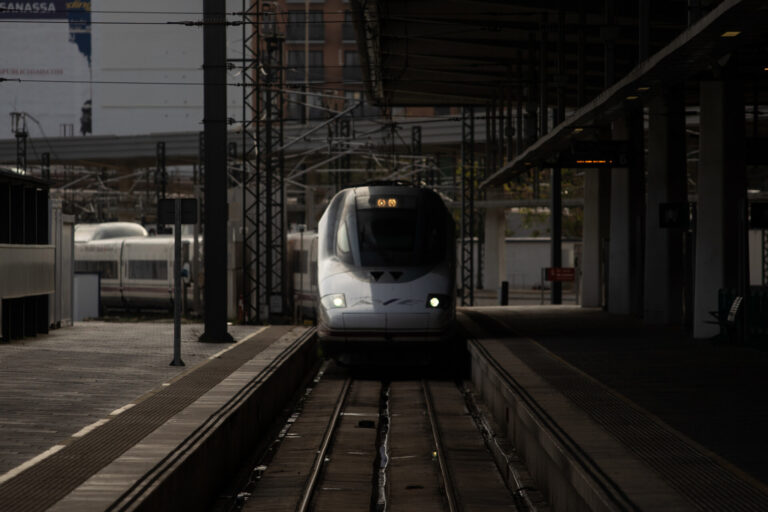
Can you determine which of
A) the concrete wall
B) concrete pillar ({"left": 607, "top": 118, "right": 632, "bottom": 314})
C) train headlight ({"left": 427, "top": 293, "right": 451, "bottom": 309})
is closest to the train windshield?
train headlight ({"left": 427, "top": 293, "right": 451, "bottom": 309})

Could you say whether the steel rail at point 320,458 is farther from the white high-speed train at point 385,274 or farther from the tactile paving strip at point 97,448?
the tactile paving strip at point 97,448

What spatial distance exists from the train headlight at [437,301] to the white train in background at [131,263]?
2524cm

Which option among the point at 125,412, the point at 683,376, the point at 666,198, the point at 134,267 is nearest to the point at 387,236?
the point at 683,376

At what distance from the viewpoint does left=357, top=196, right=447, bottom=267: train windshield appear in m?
20.9

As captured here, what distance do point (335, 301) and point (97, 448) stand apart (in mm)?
A: 10274

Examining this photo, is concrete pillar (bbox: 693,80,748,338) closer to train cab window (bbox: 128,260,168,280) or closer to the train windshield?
the train windshield

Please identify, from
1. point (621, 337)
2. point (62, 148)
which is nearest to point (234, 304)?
point (621, 337)

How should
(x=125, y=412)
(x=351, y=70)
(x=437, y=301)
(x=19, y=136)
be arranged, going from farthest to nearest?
(x=351, y=70) < (x=19, y=136) < (x=437, y=301) < (x=125, y=412)

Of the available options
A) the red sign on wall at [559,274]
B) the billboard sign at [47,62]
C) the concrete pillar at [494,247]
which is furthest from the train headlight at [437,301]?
the billboard sign at [47,62]

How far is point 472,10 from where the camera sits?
25656 millimetres

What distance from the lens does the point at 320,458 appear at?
43.7 ft

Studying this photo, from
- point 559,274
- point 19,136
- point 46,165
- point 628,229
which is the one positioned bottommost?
point 559,274

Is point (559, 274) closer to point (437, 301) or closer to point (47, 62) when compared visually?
point (437, 301)

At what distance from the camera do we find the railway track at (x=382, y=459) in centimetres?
1127
